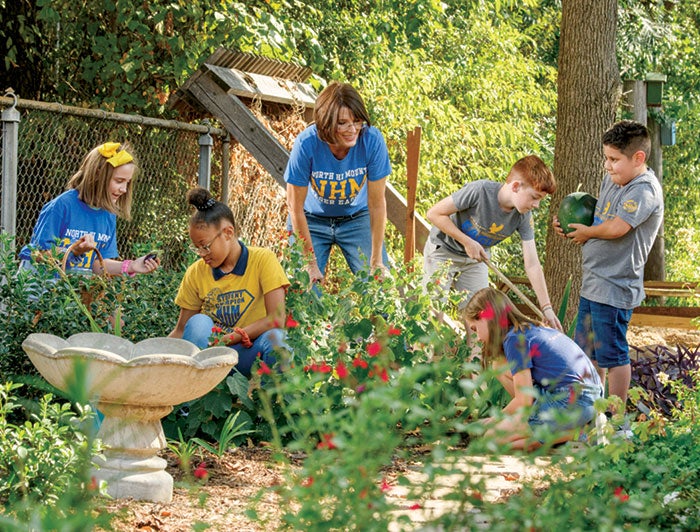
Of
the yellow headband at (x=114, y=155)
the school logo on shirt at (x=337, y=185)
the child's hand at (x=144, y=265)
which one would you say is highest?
the yellow headband at (x=114, y=155)

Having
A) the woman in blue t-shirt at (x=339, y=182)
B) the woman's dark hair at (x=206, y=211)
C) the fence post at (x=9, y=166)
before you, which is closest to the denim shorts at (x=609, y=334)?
the woman in blue t-shirt at (x=339, y=182)

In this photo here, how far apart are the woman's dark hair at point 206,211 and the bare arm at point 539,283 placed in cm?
167

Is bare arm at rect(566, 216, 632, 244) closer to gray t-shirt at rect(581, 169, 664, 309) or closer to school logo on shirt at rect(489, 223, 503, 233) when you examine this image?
gray t-shirt at rect(581, 169, 664, 309)

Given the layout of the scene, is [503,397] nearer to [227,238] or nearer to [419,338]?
[419,338]

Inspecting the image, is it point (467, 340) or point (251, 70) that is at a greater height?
point (251, 70)

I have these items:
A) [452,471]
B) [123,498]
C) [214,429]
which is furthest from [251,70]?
[452,471]

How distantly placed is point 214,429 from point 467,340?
146 cm

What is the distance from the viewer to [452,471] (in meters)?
2.03

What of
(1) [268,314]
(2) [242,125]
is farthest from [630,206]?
(2) [242,125]

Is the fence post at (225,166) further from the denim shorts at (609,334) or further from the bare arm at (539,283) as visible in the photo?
the denim shorts at (609,334)

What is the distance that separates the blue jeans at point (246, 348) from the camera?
14.6ft

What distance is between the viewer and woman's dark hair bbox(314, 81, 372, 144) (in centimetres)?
501

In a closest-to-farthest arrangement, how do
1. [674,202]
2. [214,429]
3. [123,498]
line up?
1. [123,498]
2. [214,429]
3. [674,202]

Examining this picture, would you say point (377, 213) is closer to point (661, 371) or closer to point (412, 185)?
point (412, 185)
